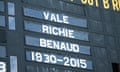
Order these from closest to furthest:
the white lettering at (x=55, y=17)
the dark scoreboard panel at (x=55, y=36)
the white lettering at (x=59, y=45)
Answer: the dark scoreboard panel at (x=55, y=36), the white lettering at (x=59, y=45), the white lettering at (x=55, y=17)

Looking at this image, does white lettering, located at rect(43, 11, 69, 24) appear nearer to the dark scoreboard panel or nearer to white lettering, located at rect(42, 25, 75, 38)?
the dark scoreboard panel

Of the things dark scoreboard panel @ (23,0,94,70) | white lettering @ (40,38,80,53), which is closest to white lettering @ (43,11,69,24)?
dark scoreboard panel @ (23,0,94,70)

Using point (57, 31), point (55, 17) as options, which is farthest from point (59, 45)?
point (55, 17)

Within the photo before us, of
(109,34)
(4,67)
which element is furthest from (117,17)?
(4,67)

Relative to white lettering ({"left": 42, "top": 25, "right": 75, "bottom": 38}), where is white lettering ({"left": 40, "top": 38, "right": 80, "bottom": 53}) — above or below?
below

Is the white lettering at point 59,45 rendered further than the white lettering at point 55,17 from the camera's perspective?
No

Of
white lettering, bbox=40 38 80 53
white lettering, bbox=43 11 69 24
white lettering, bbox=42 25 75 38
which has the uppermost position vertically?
white lettering, bbox=43 11 69 24

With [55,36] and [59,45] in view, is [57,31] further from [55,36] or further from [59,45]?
[59,45]

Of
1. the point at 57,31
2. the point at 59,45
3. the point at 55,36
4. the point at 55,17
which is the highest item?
the point at 55,17

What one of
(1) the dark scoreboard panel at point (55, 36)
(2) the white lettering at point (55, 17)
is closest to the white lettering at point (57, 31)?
(1) the dark scoreboard panel at point (55, 36)

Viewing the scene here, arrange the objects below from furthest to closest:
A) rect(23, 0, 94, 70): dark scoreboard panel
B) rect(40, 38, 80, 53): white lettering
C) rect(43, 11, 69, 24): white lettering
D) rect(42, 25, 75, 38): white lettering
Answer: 1. rect(43, 11, 69, 24): white lettering
2. rect(42, 25, 75, 38): white lettering
3. rect(40, 38, 80, 53): white lettering
4. rect(23, 0, 94, 70): dark scoreboard panel

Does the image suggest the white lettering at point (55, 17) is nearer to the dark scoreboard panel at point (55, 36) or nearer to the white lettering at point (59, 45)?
the dark scoreboard panel at point (55, 36)

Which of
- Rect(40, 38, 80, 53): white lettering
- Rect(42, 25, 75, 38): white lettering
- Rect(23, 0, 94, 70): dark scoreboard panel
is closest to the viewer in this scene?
Rect(23, 0, 94, 70): dark scoreboard panel

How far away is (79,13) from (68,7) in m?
0.66
